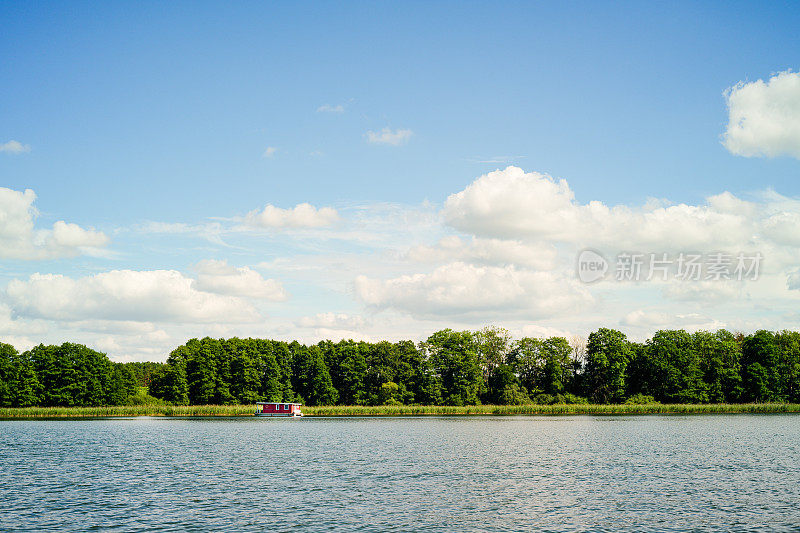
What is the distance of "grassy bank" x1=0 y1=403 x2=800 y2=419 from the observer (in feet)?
379

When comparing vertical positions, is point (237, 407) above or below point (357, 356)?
below

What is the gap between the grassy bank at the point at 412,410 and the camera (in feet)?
379

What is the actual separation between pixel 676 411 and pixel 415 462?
9171 cm

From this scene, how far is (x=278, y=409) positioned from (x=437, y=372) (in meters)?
37.7

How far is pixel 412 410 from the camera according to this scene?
12738 cm

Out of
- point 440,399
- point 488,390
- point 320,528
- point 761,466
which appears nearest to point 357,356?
point 440,399

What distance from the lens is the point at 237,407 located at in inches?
4973

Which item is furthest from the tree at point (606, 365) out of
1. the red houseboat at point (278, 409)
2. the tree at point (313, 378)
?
the red houseboat at point (278, 409)

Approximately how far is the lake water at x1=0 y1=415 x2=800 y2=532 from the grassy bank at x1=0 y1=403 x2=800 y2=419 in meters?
52.4

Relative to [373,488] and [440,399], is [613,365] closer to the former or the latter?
[440,399]

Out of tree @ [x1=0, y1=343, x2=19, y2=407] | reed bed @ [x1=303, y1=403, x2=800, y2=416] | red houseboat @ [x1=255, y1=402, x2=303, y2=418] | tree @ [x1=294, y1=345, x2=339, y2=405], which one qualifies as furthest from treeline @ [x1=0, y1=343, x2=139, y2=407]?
reed bed @ [x1=303, y1=403, x2=800, y2=416]

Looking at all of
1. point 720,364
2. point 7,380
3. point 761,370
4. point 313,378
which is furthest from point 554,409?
point 7,380

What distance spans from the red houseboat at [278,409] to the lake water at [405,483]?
57.0 m

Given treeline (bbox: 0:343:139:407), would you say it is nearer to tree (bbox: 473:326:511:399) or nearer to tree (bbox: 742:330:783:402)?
tree (bbox: 473:326:511:399)
